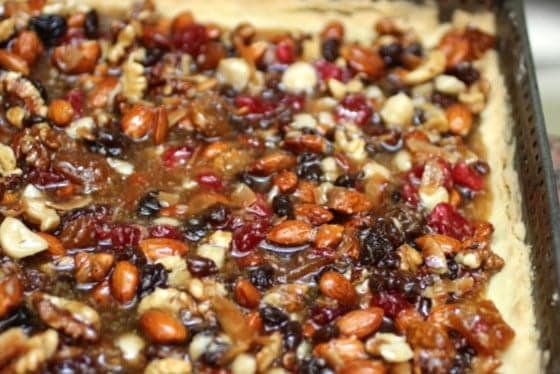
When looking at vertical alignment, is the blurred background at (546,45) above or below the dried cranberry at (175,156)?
above

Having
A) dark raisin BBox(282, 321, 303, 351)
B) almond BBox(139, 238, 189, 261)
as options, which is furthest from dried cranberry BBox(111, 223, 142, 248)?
dark raisin BBox(282, 321, 303, 351)

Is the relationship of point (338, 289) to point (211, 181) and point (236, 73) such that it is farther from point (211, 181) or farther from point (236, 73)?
point (236, 73)

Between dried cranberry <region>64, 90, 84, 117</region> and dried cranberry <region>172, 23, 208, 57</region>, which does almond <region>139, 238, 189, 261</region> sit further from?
dried cranberry <region>172, 23, 208, 57</region>

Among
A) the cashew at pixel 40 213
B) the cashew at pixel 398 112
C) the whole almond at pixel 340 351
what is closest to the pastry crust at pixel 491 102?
the cashew at pixel 398 112

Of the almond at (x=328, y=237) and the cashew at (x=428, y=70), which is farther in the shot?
the cashew at (x=428, y=70)

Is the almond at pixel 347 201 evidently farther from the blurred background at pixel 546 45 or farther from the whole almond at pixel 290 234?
the blurred background at pixel 546 45

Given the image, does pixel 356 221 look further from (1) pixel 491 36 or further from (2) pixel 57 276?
(1) pixel 491 36

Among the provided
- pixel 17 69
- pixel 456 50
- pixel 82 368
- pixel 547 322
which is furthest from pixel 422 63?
pixel 82 368

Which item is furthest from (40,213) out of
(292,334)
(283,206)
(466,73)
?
(466,73)
